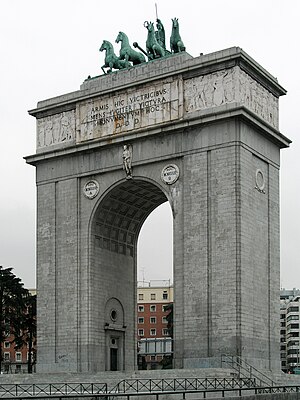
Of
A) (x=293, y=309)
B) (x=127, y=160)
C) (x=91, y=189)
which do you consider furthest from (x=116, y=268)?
(x=293, y=309)

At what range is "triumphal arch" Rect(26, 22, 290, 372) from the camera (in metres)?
35.5

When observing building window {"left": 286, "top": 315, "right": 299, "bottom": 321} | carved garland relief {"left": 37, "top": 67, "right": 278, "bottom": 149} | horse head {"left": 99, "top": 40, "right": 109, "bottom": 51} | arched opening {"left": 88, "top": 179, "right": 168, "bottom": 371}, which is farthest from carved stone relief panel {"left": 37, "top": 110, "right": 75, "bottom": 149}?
building window {"left": 286, "top": 315, "right": 299, "bottom": 321}

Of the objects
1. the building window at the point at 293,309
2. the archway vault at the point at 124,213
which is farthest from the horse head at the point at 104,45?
the building window at the point at 293,309

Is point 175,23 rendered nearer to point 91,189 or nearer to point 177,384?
point 91,189

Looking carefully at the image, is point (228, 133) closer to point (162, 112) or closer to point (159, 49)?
point (162, 112)

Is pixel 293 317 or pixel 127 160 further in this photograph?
pixel 293 317

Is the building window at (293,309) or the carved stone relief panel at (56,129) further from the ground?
the carved stone relief panel at (56,129)

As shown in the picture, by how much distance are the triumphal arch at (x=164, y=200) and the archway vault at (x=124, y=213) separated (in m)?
0.09

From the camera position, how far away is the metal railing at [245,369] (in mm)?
33466

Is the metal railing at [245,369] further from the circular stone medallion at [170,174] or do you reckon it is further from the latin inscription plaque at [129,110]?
the latin inscription plaque at [129,110]

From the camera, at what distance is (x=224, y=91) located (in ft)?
120

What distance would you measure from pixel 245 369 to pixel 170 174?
9.71 meters

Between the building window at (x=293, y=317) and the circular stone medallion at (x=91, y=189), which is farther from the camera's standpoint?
the building window at (x=293, y=317)

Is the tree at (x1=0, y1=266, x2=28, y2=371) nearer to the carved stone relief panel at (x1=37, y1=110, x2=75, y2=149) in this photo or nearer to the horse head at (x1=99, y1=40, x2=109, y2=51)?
the carved stone relief panel at (x1=37, y1=110, x2=75, y2=149)
